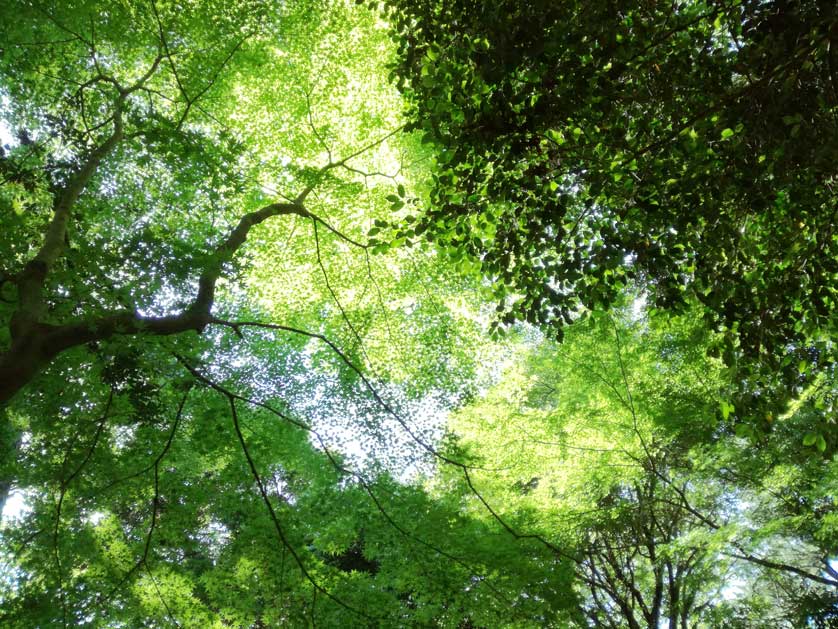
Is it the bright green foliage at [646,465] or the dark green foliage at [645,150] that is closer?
the dark green foliage at [645,150]

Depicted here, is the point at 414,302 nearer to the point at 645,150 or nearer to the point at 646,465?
the point at 646,465

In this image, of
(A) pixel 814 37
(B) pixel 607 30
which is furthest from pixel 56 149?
(A) pixel 814 37

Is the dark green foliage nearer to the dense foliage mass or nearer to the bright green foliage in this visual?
the dense foliage mass

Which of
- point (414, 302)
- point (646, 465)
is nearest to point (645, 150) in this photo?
point (646, 465)

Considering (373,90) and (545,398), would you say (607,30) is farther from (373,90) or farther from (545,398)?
(545,398)

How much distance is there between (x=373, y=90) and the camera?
357 inches

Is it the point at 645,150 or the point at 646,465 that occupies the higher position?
the point at 646,465

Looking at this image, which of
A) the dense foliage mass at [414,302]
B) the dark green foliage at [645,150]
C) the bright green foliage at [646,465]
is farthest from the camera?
the bright green foliage at [646,465]

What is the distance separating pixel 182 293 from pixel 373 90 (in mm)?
5248

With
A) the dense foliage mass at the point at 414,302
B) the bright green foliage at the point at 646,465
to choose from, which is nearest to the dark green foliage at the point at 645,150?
the dense foliage mass at the point at 414,302

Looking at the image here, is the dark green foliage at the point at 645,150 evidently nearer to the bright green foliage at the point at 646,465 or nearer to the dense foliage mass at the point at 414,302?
the dense foliage mass at the point at 414,302

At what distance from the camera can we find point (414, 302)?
392 inches

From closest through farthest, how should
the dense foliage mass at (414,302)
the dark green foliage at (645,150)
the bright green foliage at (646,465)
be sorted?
the dark green foliage at (645,150) → the dense foliage mass at (414,302) → the bright green foliage at (646,465)

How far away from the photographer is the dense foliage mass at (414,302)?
2.90m
